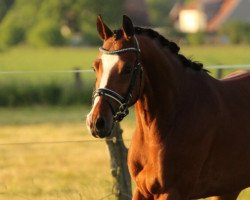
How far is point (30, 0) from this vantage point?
25422mm

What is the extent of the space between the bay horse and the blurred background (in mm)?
921

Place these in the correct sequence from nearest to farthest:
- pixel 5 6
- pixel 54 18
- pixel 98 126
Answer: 1. pixel 98 126
2. pixel 5 6
3. pixel 54 18

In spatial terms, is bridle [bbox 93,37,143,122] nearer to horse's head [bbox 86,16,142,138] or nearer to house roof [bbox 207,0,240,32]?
horse's head [bbox 86,16,142,138]

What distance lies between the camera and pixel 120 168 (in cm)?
853

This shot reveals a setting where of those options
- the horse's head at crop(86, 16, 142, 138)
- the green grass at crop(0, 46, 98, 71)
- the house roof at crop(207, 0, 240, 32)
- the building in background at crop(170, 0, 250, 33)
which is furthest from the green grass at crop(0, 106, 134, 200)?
the building in background at crop(170, 0, 250, 33)

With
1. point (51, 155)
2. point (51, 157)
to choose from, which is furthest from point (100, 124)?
point (51, 155)

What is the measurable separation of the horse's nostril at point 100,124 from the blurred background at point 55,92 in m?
1.83

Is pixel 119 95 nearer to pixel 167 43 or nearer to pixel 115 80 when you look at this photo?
pixel 115 80

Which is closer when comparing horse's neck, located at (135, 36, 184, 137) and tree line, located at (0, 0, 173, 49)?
horse's neck, located at (135, 36, 184, 137)

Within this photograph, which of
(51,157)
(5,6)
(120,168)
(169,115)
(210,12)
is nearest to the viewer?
(169,115)

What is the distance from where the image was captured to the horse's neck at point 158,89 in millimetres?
5953

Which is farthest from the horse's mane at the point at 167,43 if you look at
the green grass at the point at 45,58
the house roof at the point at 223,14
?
the house roof at the point at 223,14

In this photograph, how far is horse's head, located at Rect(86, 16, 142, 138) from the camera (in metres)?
5.50

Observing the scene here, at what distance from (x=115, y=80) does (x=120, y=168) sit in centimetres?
299
